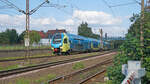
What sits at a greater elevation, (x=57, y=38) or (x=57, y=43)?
(x=57, y=38)

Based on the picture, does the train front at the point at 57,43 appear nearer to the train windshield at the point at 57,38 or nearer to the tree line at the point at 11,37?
the train windshield at the point at 57,38

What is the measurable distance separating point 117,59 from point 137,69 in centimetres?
293

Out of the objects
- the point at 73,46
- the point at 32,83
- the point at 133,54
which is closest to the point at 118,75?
the point at 133,54

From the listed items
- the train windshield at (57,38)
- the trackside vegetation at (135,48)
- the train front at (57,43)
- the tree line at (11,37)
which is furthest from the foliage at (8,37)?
the trackside vegetation at (135,48)

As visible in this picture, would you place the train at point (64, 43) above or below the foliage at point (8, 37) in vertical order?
below

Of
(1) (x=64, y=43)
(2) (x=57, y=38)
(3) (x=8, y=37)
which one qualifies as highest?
(3) (x=8, y=37)

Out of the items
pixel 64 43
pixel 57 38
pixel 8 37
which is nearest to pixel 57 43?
pixel 57 38

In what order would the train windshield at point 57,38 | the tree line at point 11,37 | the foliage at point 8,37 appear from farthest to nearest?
1. the tree line at point 11,37
2. the foliage at point 8,37
3. the train windshield at point 57,38

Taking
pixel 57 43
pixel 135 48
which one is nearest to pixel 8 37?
pixel 57 43

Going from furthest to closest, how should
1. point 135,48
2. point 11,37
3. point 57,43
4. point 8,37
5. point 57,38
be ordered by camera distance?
point 11,37 < point 8,37 < point 57,38 < point 57,43 < point 135,48

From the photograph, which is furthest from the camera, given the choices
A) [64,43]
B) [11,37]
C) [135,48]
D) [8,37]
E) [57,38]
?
[11,37]

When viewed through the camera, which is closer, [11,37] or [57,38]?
[57,38]

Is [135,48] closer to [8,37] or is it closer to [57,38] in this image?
[57,38]

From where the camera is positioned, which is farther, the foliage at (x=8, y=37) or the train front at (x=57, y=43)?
the foliage at (x=8, y=37)
